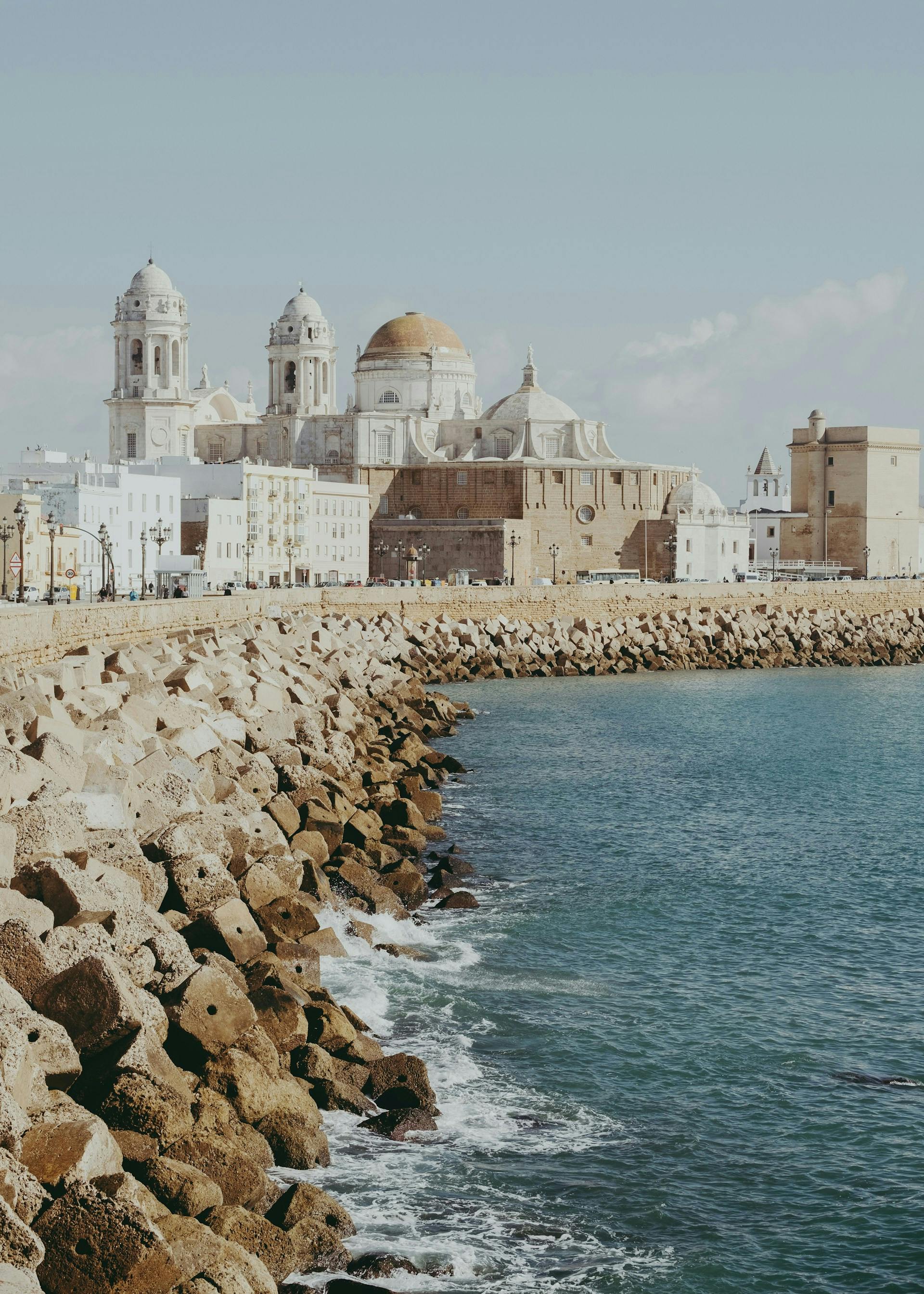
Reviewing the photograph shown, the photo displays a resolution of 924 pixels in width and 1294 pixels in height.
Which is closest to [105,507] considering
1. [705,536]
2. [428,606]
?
[428,606]

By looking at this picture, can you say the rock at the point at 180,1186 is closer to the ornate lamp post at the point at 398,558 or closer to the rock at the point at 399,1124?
the rock at the point at 399,1124

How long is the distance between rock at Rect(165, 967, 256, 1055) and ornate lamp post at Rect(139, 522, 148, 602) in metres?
32.7

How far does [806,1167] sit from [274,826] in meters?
6.69

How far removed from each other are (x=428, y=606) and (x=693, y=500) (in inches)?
1287

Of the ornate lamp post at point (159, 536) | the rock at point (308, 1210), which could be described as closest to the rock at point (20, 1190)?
the rock at point (308, 1210)

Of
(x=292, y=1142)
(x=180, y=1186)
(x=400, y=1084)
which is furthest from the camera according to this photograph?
(x=400, y=1084)

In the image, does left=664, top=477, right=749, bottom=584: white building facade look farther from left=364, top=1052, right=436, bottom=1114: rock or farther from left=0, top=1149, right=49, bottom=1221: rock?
left=0, top=1149, right=49, bottom=1221: rock

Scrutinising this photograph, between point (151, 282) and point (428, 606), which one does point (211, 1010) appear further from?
point (151, 282)

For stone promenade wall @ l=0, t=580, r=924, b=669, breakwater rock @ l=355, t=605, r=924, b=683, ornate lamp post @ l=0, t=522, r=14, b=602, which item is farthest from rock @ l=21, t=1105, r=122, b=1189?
breakwater rock @ l=355, t=605, r=924, b=683

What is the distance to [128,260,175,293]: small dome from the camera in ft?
252

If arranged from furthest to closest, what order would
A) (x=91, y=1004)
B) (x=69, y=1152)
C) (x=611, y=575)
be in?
(x=611, y=575), (x=91, y=1004), (x=69, y=1152)

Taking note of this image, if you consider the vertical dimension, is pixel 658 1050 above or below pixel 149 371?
below

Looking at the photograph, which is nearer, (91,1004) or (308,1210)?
(308,1210)

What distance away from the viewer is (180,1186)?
834 centimetres
